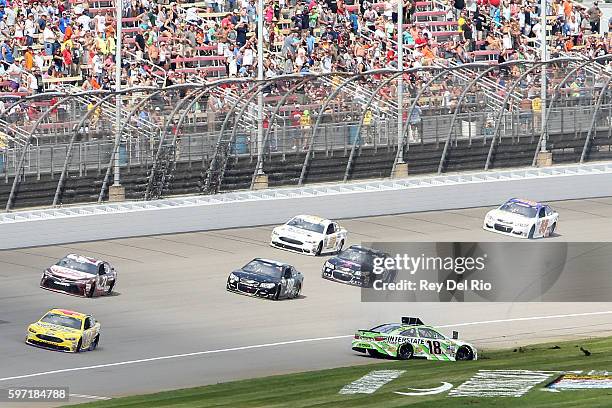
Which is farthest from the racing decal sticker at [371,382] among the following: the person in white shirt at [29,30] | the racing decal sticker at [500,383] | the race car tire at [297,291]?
the person in white shirt at [29,30]

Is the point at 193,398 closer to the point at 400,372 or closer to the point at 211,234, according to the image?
the point at 400,372

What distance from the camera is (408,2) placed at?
7244cm

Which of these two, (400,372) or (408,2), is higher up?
(408,2)

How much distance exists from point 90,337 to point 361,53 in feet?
81.3

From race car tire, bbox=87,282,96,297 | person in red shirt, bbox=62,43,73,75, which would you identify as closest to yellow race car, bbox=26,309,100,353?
race car tire, bbox=87,282,96,297

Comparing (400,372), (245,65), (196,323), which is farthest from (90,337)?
(245,65)

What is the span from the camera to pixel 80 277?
166ft

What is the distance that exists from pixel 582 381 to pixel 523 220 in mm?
20432

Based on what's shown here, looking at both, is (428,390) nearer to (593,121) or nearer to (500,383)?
(500,383)

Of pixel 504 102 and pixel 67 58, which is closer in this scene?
pixel 67 58

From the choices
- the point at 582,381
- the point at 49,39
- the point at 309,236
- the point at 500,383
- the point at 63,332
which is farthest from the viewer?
the point at 49,39

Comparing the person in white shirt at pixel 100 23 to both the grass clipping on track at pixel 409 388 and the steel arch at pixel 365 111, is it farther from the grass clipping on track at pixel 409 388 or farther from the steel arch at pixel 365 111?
the grass clipping on track at pixel 409 388

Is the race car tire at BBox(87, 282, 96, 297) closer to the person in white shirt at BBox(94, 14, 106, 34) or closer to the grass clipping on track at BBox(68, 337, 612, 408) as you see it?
the grass clipping on track at BBox(68, 337, 612, 408)

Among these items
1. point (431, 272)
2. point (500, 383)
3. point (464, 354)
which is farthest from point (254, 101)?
point (500, 383)
